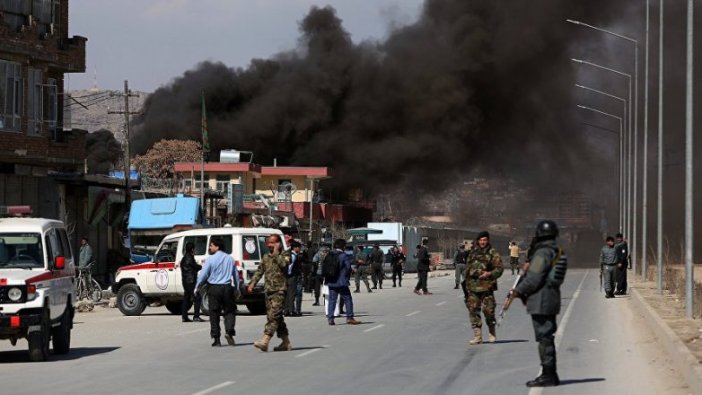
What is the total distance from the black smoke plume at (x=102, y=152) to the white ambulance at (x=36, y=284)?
66.2 metres

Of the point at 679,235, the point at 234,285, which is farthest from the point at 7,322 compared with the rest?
the point at 679,235

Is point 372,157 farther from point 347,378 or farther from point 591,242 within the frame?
point 347,378

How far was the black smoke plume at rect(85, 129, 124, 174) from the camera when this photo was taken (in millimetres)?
87688

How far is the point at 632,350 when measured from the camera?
18594mm

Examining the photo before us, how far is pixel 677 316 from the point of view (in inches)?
974

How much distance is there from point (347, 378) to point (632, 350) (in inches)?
229

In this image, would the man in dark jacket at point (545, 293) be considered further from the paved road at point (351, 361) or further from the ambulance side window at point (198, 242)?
the ambulance side window at point (198, 242)

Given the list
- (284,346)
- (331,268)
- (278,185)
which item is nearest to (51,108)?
(331,268)

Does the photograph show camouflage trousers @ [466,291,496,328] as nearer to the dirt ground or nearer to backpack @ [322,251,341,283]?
the dirt ground

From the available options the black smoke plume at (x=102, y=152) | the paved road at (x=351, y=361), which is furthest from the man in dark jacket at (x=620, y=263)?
the black smoke plume at (x=102, y=152)

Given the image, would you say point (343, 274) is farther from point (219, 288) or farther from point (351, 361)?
point (351, 361)

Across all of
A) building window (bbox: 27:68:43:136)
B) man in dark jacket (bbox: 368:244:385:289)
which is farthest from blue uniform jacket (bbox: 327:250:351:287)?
man in dark jacket (bbox: 368:244:385:289)

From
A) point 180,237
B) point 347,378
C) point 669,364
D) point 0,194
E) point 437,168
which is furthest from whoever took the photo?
point 437,168

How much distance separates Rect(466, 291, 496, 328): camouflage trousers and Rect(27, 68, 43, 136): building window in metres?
22.1
